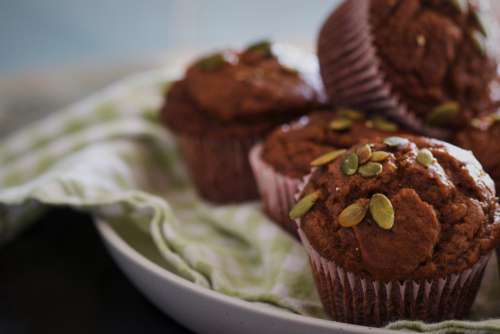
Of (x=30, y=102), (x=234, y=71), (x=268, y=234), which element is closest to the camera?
(x=268, y=234)

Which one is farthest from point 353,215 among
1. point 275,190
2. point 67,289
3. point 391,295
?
point 67,289

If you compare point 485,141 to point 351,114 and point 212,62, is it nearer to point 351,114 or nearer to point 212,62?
point 351,114

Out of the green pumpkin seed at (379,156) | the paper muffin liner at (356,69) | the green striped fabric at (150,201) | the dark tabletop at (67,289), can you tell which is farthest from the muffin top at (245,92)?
the green pumpkin seed at (379,156)

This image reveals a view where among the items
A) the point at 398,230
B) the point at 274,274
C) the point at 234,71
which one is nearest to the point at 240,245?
the point at 274,274

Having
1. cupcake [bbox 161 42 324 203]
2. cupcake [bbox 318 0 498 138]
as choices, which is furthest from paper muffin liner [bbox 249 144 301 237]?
cupcake [bbox 318 0 498 138]

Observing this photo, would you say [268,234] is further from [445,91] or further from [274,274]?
[445,91]

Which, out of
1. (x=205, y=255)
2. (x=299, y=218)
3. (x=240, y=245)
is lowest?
(x=240, y=245)

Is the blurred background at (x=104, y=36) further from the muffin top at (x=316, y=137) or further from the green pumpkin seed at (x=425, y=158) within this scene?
the green pumpkin seed at (x=425, y=158)
